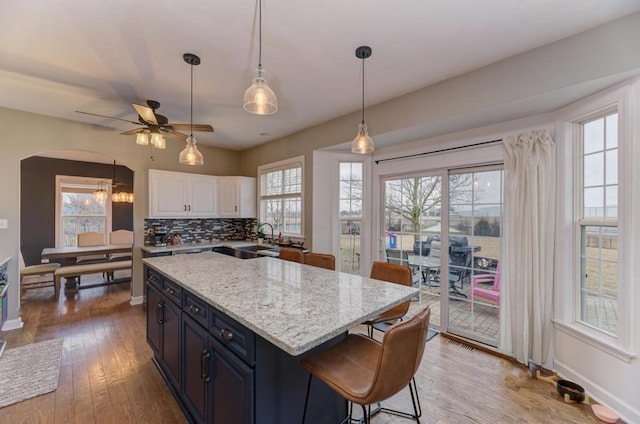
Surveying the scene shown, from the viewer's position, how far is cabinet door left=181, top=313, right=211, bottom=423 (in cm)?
159

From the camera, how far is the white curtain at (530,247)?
2.49 m

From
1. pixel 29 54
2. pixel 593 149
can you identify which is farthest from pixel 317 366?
pixel 29 54

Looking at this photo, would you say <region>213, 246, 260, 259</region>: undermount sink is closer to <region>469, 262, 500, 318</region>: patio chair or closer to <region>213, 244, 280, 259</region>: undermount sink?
<region>213, 244, 280, 259</region>: undermount sink

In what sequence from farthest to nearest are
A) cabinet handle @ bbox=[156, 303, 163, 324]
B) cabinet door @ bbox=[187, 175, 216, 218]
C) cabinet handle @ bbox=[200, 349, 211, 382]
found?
cabinet door @ bbox=[187, 175, 216, 218]
cabinet handle @ bbox=[156, 303, 163, 324]
cabinet handle @ bbox=[200, 349, 211, 382]

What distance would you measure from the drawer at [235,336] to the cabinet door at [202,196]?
3.78 m

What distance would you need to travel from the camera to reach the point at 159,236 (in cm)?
454

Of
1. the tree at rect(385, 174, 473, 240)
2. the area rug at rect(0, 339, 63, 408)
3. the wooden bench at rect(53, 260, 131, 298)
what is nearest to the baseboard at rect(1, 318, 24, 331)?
the area rug at rect(0, 339, 63, 408)

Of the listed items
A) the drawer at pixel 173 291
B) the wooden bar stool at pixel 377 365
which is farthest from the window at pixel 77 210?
the wooden bar stool at pixel 377 365

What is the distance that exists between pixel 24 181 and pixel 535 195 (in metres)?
9.14

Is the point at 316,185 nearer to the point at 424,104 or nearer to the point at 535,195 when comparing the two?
the point at 424,104

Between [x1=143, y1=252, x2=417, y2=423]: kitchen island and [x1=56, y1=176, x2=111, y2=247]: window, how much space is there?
20.2 feet

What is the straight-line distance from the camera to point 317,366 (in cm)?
134

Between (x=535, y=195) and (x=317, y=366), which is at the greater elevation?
(x=535, y=195)

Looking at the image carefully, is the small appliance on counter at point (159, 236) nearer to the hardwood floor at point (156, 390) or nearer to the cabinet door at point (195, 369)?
the hardwood floor at point (156, 390)
